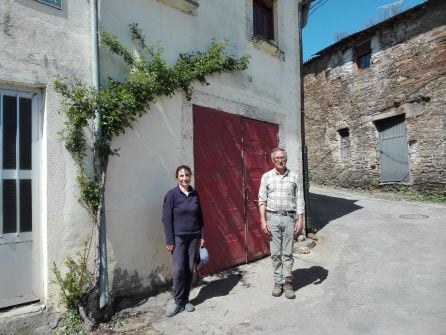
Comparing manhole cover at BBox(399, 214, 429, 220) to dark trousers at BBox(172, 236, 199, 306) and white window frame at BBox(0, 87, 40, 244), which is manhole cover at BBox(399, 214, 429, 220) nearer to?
dark trousers at BBox(172, 236, 199, 306)

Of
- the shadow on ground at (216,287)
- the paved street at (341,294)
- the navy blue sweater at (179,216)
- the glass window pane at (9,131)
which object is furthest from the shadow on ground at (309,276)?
the glass window pane at (9,131)

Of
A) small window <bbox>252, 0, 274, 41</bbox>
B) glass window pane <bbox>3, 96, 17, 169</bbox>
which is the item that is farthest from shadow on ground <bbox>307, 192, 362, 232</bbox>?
glass window pane <bbox>3, 96, 17, 169</bbox>

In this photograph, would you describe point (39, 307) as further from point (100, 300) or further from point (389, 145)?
point (389, 145)

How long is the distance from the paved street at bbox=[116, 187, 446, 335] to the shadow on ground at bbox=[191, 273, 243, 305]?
0.01 meters

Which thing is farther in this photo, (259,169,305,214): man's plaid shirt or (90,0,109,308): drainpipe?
(259,169,305,214): man's plaid shirt

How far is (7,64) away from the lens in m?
3.56

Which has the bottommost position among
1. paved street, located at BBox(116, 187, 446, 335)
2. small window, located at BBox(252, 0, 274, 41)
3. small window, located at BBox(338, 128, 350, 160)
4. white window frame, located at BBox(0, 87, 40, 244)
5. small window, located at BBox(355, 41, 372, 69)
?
paved street, located at BBox(116, 187, 446, 335)

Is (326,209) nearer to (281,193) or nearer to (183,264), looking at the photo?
(281,193)

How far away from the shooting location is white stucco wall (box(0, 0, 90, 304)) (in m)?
3.63

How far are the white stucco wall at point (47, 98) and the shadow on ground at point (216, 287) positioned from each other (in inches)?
68.7

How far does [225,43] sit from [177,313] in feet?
13.7

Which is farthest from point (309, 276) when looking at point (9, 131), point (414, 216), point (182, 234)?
point (414, 216)

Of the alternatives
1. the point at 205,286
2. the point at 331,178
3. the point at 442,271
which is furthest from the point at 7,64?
the point at 331,178

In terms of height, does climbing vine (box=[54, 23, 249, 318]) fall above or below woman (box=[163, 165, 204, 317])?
above
